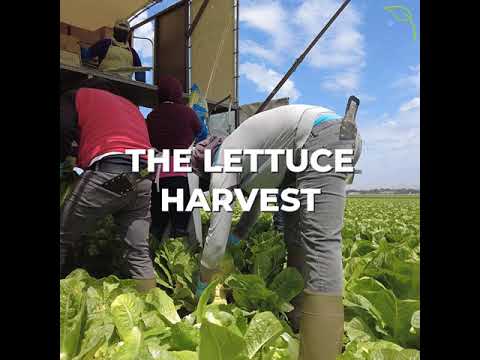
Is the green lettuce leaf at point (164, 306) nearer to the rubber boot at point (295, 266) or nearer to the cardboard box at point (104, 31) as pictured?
the rubber boot at point (295, 266)

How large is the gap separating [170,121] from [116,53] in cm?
67

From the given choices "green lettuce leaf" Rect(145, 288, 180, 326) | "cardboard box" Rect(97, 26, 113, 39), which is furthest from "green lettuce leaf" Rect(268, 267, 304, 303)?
"cardboard box" Rect(97, 26, 113, 39)

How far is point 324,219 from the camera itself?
48.0 inches

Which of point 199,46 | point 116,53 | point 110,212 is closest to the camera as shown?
point 110,212

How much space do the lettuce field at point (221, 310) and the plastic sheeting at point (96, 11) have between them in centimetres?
272

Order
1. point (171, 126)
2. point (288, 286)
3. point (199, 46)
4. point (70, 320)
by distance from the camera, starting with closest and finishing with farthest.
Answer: point (70, 320), point (288, 286), point (171, 126), point (199, 46)

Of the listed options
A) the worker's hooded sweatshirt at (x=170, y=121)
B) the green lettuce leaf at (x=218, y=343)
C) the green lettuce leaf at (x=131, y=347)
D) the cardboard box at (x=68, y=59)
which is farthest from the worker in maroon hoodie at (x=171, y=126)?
the green lettuce leaf at (x=218, y=343)

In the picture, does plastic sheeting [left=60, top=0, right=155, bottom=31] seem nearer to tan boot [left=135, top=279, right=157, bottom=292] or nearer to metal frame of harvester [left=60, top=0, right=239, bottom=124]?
metal frame of harvester [left=60, top=0, right=239, bottom=124]

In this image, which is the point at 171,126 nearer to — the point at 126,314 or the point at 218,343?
the point at 126,314

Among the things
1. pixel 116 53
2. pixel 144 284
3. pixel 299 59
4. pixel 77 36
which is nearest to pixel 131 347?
pixel 144 284

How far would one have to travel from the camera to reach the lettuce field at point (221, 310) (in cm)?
86
